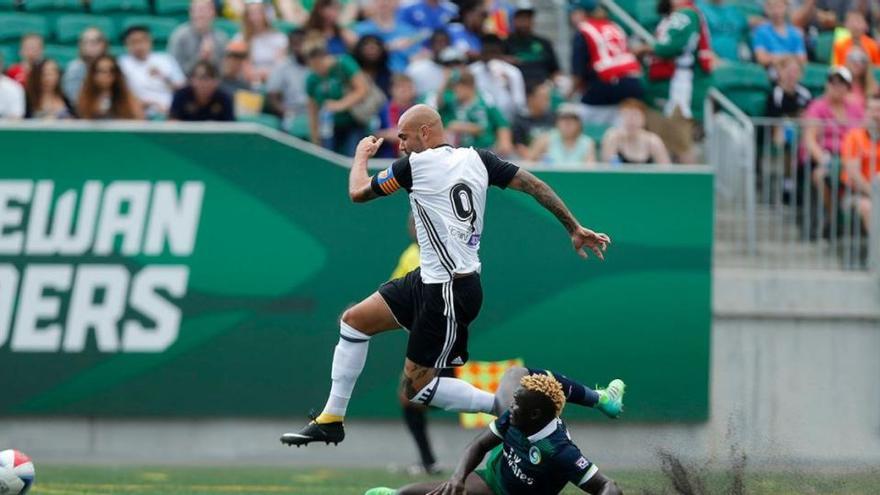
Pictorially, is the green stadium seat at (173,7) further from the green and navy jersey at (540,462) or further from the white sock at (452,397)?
the green and navy jersey at (540,462)

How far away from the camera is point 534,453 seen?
962 centimetres

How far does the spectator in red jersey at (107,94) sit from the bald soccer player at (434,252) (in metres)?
6.01

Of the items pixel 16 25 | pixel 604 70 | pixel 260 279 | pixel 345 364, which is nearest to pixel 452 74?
pixel 604 70

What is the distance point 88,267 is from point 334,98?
2.78 meters

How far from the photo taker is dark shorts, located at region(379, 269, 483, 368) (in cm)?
1037

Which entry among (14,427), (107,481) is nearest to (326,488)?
(107,481)

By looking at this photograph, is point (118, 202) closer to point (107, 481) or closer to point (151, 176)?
point (151, 176)

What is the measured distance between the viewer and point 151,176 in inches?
614

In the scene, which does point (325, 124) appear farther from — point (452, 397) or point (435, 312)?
point (435, 312)

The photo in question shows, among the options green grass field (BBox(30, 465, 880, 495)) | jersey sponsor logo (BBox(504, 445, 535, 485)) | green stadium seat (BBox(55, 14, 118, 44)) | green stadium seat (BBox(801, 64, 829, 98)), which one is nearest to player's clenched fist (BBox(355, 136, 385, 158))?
jersey sponsor logo (BBox(504, 445, 535, 485))

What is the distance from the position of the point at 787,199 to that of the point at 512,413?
746 cm

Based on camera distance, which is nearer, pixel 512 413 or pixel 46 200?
pixel 512 413

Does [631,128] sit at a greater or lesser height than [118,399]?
greater

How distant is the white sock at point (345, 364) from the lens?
10.8 meters
